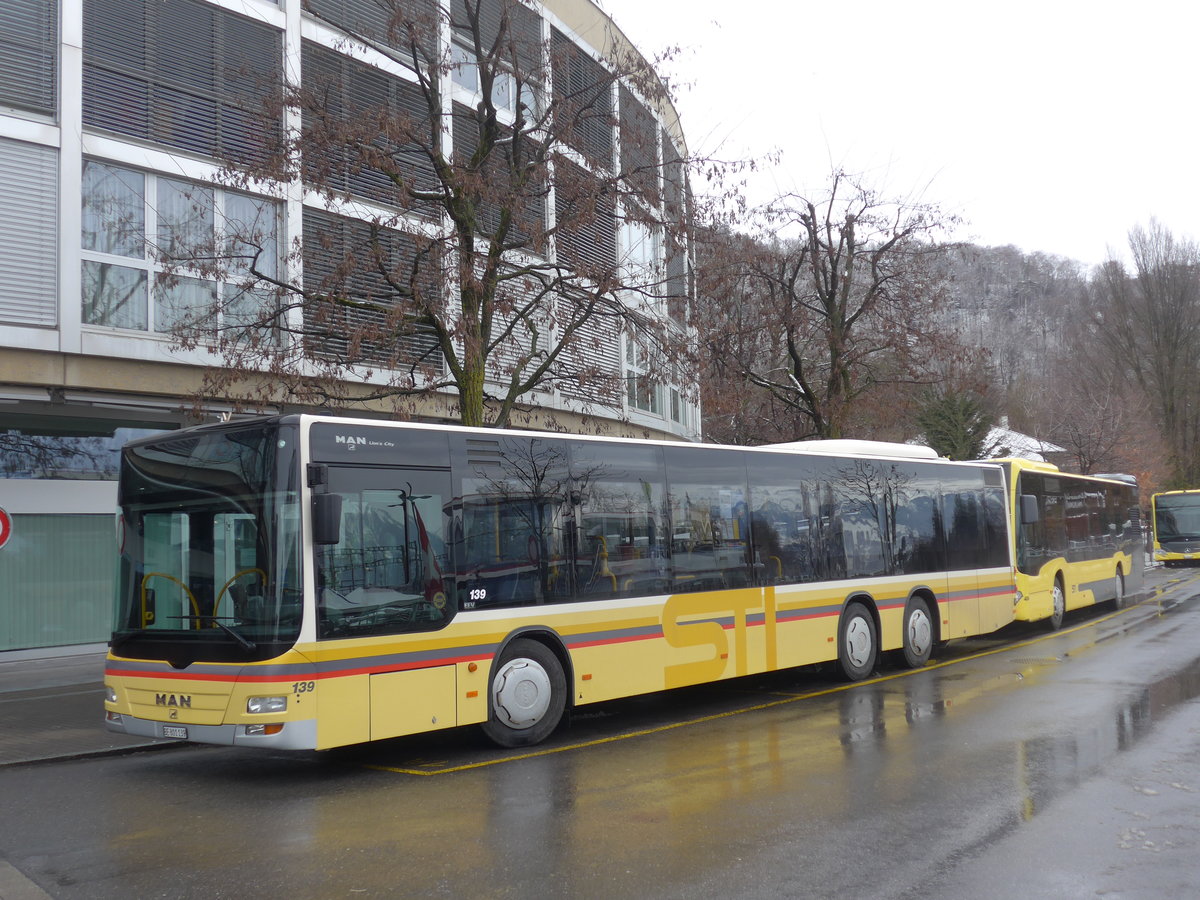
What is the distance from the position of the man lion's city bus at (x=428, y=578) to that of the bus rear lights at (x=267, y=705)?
15mm

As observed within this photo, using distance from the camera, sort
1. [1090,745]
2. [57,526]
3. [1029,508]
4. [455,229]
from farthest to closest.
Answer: [1029,508] < [57,526] < [455,229] < [1090,745]

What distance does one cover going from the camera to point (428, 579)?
29.4 feet

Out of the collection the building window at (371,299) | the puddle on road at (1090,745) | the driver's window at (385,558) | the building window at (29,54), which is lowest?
the puddle on road at (1090,745)

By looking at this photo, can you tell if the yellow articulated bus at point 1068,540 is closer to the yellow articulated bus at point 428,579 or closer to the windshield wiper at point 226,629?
the yellow articulated bus at point 428,579

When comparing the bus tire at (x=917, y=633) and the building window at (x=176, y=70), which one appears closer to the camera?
the bus tire at (x=917, y=633)

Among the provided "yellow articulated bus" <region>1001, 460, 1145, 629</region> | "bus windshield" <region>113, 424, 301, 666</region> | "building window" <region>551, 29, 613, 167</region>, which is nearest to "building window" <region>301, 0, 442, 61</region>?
"building window" <region>551, 29, 613, 167</region>

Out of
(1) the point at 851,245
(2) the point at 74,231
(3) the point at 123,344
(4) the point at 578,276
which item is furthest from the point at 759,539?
(1) the point at 851,245

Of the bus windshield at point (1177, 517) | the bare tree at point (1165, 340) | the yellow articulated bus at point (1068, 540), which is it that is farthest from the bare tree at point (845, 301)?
the bare tree at point (1165, 340)

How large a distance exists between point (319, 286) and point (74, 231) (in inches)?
175

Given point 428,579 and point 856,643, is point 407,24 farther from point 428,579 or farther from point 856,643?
point 856,643

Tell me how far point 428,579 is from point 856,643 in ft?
22.8

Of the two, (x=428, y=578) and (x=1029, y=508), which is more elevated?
(x=1029, y=508)

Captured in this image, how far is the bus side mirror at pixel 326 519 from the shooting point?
810 cm

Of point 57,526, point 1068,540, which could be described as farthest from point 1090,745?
point 57,526
